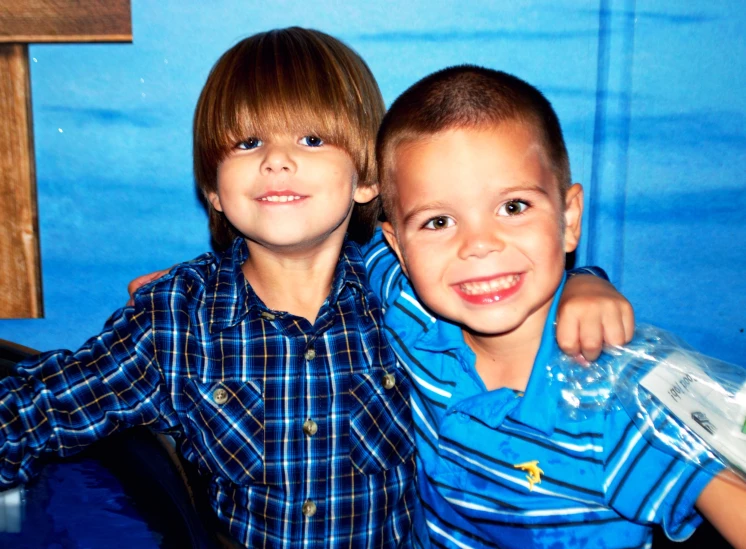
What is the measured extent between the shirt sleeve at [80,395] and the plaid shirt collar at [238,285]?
Answer: 107mm

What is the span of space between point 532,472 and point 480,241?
1.03 feet

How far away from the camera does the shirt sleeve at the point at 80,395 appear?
3.28 ft

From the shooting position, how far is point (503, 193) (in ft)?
3.07

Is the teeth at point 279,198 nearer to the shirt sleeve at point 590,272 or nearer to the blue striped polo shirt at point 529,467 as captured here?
the blue striped polo shirt at point 529,467

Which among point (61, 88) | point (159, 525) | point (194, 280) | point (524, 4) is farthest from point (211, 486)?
point (524, 4)

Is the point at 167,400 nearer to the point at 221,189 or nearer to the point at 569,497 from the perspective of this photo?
the point at 221,189

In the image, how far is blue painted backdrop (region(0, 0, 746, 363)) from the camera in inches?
50.1

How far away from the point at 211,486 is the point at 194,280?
0.32m

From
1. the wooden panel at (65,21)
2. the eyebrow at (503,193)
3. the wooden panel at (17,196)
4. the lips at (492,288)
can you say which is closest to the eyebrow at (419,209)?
the eyebrow at (503,193)

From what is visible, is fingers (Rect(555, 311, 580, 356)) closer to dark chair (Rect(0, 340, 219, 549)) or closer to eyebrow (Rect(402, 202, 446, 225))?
eyebrow (Rect(402, 202, 446, 225))

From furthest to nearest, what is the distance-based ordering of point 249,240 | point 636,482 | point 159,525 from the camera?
point 249,240 < point 159,525 < point 636,482

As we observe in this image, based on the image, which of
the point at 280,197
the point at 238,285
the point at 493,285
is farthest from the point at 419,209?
the point at 238,285

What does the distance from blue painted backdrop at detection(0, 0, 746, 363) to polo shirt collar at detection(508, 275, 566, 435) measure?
0.43 m

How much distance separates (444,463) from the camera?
1.05 metres
